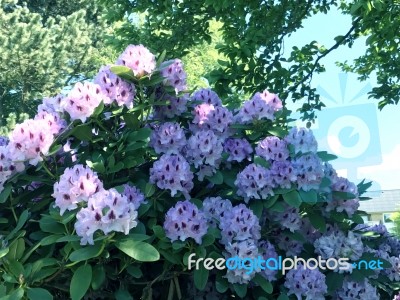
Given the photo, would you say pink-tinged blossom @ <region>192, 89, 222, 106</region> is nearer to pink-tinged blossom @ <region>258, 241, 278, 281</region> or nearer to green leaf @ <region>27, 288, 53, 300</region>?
Result: pink-tinged blossom @ <region>258, 241, 278, 281</region>

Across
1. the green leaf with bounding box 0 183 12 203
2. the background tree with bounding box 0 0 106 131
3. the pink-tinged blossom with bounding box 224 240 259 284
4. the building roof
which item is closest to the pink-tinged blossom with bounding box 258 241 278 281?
the pink-tinged blossom with bounding box 224 240 259 284

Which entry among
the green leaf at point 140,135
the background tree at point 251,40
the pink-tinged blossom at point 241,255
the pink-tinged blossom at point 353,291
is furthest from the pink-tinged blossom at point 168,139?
the background tree at point 251,40

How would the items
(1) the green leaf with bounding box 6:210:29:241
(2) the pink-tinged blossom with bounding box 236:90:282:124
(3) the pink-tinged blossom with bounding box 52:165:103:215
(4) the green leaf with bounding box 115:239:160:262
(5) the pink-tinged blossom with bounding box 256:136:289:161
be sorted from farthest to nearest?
(2) the pink-tinged blossom with bounding box 236:90:282:124 → (5) the pink-tinged blossom with bounding box 256:136:289:161 → (1) the green leaf with bounding box 6:210:29:241 → (3) the pink-tinged blossom with bounding box 52:165:103:215 → (4) the green leaf with bounding box 115:239:160:262

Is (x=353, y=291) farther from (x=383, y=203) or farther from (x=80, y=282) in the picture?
(x=383, y=203)

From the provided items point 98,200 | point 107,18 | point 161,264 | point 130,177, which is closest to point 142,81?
point 130,177

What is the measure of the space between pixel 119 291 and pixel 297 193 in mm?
777

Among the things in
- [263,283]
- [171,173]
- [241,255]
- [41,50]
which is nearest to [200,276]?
[241,255]

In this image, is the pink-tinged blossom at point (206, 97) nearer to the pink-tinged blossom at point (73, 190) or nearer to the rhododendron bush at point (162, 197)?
the rhododendron bush at point (162, 197)

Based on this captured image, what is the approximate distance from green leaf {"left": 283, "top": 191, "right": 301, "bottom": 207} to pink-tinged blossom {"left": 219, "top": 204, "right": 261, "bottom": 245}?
14 centimetres

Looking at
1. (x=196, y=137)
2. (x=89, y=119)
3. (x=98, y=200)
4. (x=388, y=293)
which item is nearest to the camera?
(x=98, y=200)

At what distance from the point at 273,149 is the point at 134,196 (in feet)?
2.13

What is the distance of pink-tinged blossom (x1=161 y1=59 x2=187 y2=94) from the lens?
6.91ft

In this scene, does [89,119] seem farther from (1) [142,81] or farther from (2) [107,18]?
(2) [107,18]

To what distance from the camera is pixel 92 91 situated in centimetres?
194
